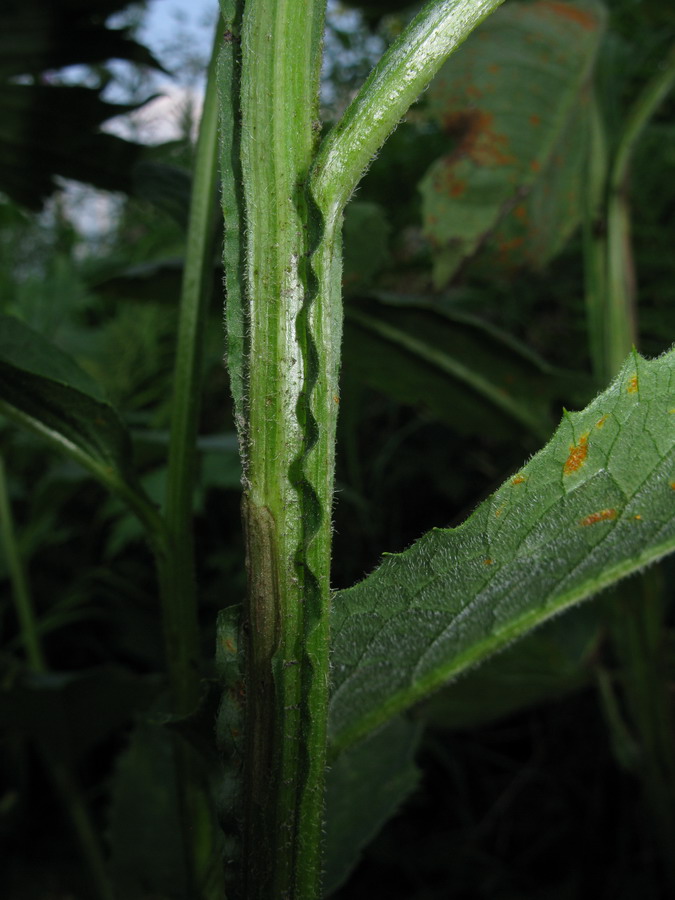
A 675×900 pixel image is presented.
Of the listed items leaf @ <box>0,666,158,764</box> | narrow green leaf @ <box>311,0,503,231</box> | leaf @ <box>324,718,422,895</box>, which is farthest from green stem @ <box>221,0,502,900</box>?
leaf @ <box>0,666,158,764</box>

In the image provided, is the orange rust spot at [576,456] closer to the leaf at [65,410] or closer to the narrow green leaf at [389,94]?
the narrow green leaf at [389,94]

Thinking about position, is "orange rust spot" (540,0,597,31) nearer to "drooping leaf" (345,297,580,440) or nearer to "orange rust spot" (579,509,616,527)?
"drooping leaf" (345,297,580,440)

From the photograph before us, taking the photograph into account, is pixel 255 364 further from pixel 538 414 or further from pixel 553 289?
pixel 553 289

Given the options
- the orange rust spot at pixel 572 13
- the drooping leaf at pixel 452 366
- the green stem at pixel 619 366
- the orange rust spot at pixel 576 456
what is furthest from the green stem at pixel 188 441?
the orange rust spot at pixel 572 13

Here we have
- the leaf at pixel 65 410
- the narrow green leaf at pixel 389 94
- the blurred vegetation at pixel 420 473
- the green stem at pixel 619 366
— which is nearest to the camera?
the narrow green leaf at pixel 389 94

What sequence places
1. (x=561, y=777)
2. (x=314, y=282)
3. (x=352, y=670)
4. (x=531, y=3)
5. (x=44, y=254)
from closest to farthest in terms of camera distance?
(x=314, y=282) < (x=352, y=670) < (x=531, y=3) < (x=561, y=777) < (x=44, y=254)

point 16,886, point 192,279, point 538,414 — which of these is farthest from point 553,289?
point 16,886
